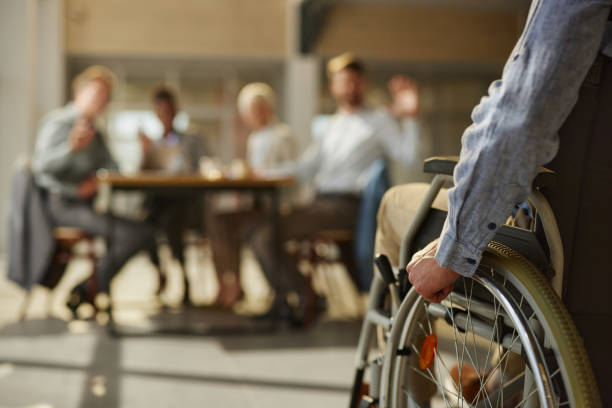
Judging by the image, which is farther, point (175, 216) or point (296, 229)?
point (175, 216)

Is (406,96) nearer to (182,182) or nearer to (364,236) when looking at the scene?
(364,236)

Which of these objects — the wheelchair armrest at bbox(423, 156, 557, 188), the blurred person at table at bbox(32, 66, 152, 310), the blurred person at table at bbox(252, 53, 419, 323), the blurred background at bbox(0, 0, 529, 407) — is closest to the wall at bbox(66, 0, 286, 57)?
the blurred background at bbox(0, 0, 529, 407)

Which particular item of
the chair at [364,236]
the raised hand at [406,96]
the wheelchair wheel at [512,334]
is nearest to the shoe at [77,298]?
the chair at [364,236]

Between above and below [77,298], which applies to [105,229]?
above

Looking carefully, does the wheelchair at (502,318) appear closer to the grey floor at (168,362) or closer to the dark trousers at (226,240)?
the grey floor at (168,362)

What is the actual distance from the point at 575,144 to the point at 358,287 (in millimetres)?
2645

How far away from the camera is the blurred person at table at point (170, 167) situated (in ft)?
13.2

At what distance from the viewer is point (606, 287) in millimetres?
1024

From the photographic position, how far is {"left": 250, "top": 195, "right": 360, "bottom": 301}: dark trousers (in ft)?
11.6

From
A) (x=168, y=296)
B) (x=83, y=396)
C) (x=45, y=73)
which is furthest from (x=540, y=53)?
(x=45, y=73)

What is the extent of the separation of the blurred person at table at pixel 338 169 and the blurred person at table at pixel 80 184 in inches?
29.4

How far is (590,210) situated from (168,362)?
7.20 ft

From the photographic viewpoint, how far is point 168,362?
2.84 metres

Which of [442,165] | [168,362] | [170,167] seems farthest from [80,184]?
[442,165]
